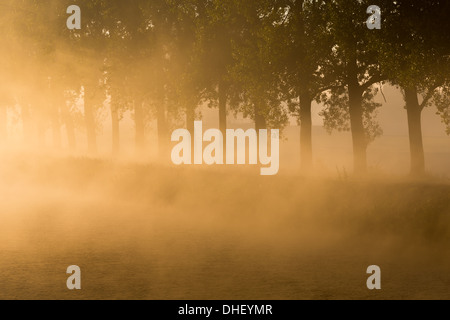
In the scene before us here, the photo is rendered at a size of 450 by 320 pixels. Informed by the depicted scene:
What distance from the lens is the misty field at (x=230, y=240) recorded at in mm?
9398

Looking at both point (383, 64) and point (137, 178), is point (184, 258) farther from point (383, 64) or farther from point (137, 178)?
point (137, 178)

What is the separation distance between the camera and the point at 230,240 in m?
13.5

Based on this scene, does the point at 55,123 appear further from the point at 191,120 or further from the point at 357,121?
the point at 357,121

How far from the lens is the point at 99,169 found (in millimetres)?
28156

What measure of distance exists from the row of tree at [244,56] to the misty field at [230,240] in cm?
500

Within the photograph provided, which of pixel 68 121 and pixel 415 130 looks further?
pixel 68 121

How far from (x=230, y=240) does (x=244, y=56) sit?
44.5ft

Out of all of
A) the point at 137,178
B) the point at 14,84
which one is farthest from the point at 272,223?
the point at 14,84

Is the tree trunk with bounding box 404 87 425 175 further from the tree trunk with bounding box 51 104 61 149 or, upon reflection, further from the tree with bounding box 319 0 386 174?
the tree trunk with bounding box 51 104 61 149

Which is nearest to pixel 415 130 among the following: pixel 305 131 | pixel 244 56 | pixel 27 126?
pixel 305 131

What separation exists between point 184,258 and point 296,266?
216 cm

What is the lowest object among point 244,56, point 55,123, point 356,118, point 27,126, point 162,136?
point 356,118

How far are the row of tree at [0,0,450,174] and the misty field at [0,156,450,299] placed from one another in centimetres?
500

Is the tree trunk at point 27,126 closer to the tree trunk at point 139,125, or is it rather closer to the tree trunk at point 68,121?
the tree trunk at point 68,121
